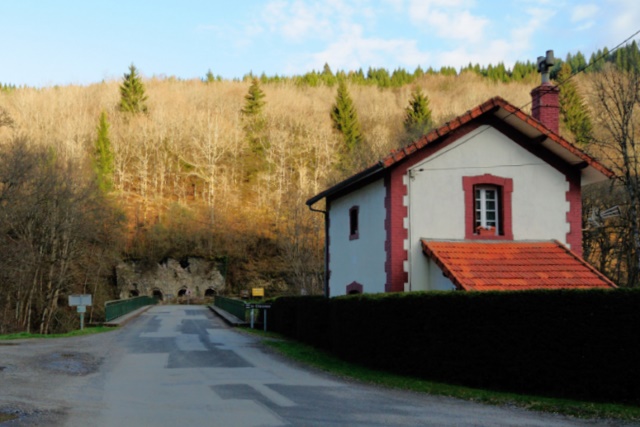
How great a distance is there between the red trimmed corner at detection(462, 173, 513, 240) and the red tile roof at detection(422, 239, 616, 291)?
0.30 m

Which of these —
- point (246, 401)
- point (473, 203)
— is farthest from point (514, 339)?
point (473, 203)

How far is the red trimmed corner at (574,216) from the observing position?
773 inches

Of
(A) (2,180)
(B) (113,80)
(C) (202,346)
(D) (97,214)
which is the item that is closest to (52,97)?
(B) (113,80)

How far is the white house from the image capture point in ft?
60.5

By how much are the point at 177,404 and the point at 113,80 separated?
11077 cm

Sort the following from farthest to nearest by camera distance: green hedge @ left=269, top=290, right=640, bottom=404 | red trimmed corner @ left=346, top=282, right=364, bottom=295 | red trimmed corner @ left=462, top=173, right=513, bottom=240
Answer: red trimmed corner @ left=346, top=282, right=364, bottom=295, red trimmed corner @ left=462, top=173, right=513, bottom=240, green hedge @ left=269, top=290, right=640, bottom=404

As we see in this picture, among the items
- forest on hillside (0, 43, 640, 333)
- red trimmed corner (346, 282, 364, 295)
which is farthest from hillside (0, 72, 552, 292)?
red trimmed corner (346, 282, 364, 295)

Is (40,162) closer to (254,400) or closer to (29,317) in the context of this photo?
(29,317)

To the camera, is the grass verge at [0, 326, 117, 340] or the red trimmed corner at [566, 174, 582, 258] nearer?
the red trimmed corner at [566, 174, 582, 258]

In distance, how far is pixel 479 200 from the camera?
64.3 ft

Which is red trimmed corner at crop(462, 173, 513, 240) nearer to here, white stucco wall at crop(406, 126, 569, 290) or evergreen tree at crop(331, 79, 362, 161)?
white stucco wall at crop(406, 126, 569, 290)

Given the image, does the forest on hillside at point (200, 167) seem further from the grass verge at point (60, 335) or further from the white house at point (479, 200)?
the white house at point (479, 200)

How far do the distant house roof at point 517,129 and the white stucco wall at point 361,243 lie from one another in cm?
123

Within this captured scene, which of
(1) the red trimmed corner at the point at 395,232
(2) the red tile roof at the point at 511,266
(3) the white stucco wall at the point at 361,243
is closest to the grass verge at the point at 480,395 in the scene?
(1) the red trimmed corner at the point at 395,232
